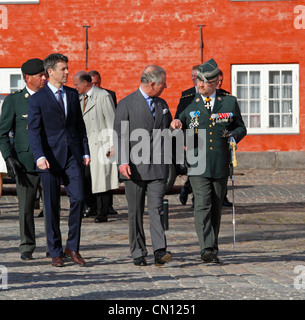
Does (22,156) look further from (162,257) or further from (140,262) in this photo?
(162,257)

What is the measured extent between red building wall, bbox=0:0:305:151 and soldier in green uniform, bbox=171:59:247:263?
1411 centimetres

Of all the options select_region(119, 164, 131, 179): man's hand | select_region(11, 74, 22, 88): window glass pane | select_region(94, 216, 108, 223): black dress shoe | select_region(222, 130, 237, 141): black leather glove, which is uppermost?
select_region(11, 74, 22, 88): window glass pane

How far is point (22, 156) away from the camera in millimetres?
8609

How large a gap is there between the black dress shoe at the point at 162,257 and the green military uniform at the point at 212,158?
41 centimetres

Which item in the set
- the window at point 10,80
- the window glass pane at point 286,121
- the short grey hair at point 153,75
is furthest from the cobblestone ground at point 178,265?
the window at point 10,80

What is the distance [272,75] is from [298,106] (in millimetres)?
1037

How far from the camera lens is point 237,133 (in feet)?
27.5

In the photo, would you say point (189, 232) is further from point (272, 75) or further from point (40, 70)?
point (272, 75)

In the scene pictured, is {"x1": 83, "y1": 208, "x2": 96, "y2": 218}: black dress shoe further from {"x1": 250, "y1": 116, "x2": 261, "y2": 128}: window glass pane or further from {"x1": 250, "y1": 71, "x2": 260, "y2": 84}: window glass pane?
{"x1": 250, "y1": 71, "x2": 260, "y2": 84}: window glass pane

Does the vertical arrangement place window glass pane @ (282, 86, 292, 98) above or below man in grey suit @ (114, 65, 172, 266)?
above

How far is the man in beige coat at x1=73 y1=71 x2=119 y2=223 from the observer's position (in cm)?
1180

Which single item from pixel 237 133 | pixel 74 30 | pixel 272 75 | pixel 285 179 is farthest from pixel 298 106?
pixel 237 133

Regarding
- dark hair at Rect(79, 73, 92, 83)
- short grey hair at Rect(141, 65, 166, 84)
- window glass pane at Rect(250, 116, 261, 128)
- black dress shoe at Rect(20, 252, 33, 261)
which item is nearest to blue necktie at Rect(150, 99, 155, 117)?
short grey hair at Rect(141, 65, 166, 84)

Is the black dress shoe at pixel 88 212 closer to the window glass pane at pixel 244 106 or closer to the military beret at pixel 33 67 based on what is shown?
the military beret at pixel 33 67
